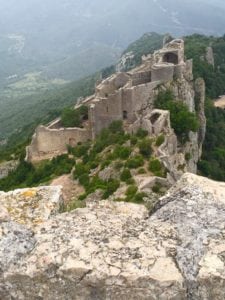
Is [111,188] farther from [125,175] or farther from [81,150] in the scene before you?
[81,150]

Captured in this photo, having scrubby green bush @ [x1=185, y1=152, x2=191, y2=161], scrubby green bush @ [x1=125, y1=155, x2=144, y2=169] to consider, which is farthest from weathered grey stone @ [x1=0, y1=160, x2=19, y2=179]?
scrubby green bush @ [x1=125, y1=155, x2=144, y2=169]

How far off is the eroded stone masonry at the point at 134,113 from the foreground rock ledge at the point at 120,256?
71.1 ft

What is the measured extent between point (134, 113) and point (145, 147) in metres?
5.95

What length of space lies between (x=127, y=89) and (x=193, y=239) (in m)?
27.2

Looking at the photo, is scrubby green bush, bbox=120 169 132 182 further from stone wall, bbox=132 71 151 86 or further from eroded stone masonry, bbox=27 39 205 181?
stone wall, bbox=132 71 151 86

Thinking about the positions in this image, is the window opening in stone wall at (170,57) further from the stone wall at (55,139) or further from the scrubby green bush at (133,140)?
the scrubby green bush at (133,140)

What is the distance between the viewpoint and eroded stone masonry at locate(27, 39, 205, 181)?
30.7 meters

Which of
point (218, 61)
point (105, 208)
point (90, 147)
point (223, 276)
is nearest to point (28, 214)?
point (105, 208)

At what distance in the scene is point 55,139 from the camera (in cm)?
3572

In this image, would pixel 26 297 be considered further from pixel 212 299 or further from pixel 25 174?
pixel 25 174

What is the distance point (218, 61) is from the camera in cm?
8675

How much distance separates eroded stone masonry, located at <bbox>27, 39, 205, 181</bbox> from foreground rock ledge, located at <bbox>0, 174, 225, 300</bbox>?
71.1 feet

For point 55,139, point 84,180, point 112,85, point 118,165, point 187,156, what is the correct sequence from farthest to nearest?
point 112,85, point 55,139, point 187,156, point 84,180, point 118,165

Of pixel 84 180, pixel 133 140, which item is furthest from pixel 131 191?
pixel 133 140
